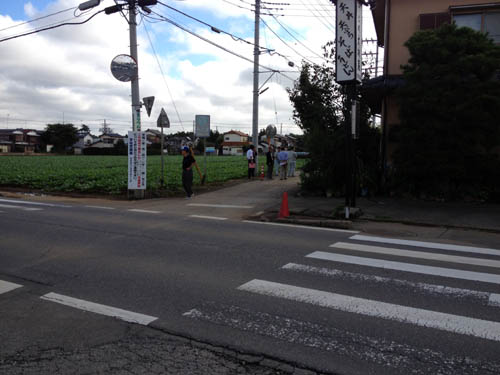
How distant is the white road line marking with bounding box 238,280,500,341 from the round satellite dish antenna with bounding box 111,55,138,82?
11.2 meters

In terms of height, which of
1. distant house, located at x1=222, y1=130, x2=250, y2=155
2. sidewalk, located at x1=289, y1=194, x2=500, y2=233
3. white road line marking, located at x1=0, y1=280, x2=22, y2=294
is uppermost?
distant house, located at x1=222, y1=130, x2=250, y2=155

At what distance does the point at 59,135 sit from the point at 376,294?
104 m

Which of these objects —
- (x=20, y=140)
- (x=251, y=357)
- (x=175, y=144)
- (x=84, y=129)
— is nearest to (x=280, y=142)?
(x=251, y=357)

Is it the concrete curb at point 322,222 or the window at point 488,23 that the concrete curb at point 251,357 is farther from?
the window at point 488,23

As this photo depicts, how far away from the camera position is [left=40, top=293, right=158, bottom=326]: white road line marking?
4.47m

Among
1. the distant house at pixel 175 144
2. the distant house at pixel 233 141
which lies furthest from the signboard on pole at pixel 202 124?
the distant house at pixel 233 141

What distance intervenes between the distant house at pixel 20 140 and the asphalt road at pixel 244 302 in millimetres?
104027

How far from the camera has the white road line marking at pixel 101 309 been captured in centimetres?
447

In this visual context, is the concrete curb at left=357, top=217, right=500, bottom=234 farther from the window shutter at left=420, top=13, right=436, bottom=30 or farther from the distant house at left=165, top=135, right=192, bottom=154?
the distant house at left=165, top=135, right=192, bottom=154

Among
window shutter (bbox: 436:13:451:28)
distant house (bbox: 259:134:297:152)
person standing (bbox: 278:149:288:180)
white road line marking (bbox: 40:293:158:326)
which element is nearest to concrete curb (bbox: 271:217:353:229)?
white road line marking (bbox: 40:293:158:326)

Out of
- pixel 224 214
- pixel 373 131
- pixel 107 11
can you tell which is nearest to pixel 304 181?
pixel 373 131

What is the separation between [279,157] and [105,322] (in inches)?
693

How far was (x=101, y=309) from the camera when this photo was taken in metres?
4.77

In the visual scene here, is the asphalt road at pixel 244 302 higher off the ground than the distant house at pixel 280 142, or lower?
lower
